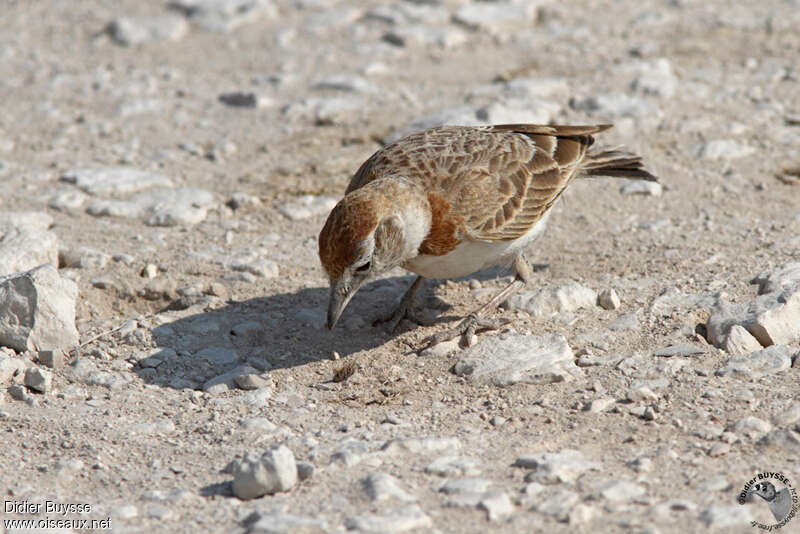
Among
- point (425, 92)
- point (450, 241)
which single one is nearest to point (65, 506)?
point (450, 241)

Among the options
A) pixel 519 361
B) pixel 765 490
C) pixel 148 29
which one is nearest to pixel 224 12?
pixel 148 29

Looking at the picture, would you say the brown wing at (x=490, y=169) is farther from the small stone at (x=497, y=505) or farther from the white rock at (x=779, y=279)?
the small stone at (x=497, y=505)

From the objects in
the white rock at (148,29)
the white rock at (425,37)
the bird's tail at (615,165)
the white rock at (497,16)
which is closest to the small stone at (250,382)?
the bird's tail at (615,165)

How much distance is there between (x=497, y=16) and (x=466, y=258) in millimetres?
5544

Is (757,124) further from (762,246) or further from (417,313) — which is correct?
(417,313)

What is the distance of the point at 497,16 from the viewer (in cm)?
1067

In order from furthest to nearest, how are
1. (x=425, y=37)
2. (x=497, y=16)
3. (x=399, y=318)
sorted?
(x=497, y=16) < (x=425, y=37) < (x=399, y=318)

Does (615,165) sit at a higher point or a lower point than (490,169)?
lower

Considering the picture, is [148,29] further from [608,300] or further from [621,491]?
[621,491]

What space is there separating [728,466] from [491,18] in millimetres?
7382

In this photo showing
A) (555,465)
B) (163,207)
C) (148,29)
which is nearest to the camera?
(555,465)

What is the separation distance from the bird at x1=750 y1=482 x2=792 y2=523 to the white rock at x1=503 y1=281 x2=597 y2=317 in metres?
2.23

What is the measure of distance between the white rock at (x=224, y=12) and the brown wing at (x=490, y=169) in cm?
514

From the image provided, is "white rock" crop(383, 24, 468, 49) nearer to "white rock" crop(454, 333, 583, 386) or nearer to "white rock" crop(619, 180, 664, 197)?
"white rock" crop(619, 180, 664, 197)
